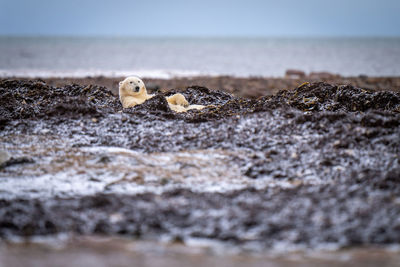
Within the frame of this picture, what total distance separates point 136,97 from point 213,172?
358cm

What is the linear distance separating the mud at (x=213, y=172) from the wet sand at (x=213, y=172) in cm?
1

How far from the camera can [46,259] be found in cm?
308

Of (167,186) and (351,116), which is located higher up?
(351,116)

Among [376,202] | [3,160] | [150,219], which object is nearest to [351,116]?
[376,202]

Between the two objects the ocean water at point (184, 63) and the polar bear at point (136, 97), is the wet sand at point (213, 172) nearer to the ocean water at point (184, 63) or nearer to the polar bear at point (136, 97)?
the polar bear at point (136, 97)

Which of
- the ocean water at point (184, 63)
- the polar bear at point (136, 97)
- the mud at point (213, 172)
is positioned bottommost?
the mud at point (213, 172)

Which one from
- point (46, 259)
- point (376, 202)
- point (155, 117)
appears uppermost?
point (155, 117)

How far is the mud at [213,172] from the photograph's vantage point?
11.7ft

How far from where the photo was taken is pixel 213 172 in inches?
196

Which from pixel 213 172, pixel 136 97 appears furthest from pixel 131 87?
pixel 213 172

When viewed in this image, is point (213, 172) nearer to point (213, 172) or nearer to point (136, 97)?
point (213, 172)

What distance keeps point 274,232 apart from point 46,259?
175 centimetres

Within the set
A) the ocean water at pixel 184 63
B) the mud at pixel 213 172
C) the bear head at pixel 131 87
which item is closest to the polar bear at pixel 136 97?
the bear head at pixel 131 87

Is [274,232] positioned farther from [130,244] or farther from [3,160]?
[3,160]
